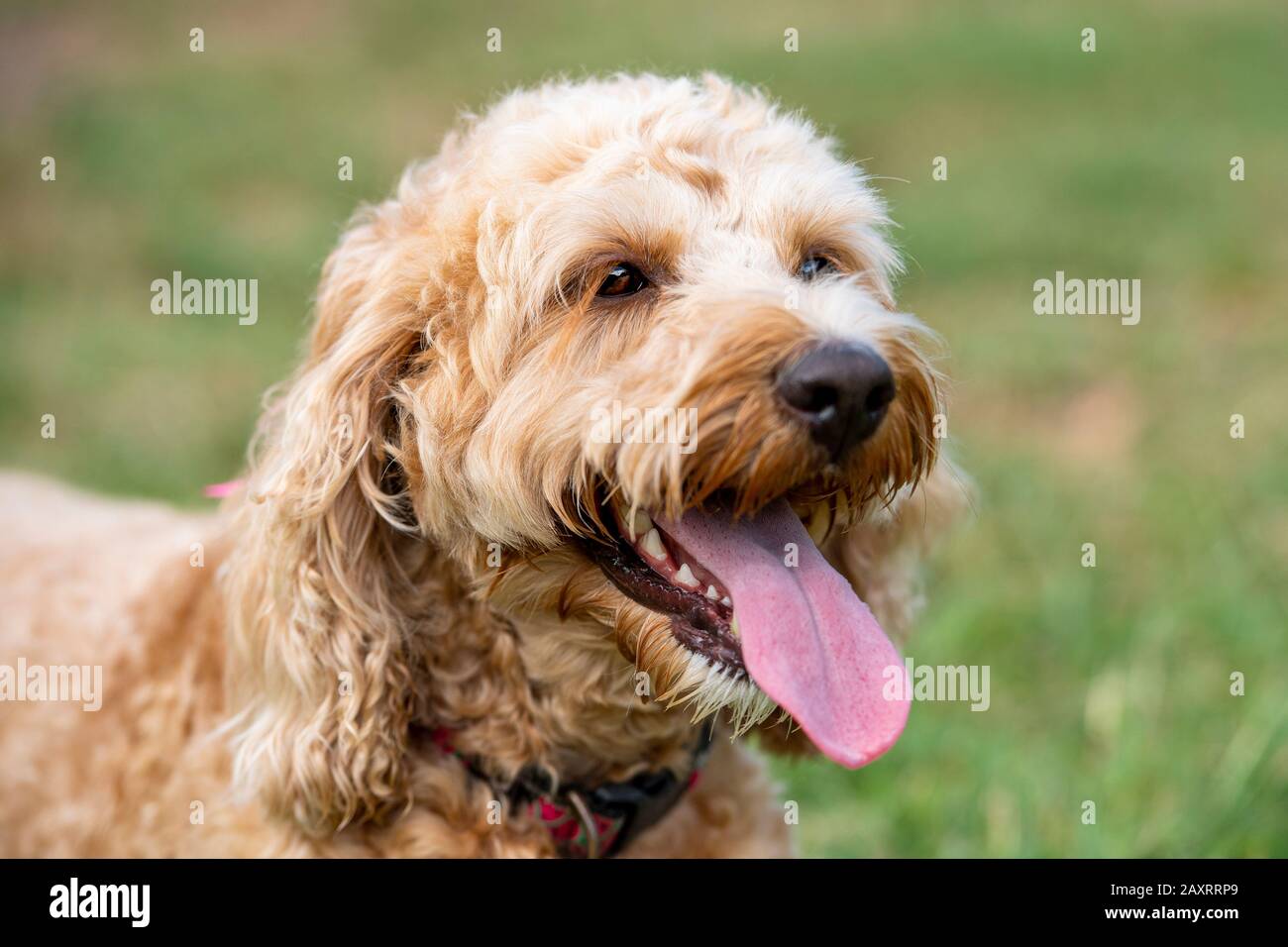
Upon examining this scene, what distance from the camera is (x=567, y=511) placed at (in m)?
2.37

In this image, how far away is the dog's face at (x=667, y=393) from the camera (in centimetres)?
218

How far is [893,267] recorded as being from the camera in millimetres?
2727

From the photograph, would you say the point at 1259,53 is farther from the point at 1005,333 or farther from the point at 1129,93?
the point at 1005,333

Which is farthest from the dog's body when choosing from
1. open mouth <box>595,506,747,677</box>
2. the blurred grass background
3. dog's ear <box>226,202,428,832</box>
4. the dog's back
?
the blurred grass background

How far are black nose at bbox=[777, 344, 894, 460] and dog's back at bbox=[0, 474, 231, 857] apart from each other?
1.43m

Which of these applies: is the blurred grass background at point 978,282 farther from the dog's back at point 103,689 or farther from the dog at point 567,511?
the dog's back at point 103,689

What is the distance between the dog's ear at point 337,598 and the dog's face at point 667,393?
0.16ft

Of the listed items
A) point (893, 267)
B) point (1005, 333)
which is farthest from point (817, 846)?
point (1005, 333)

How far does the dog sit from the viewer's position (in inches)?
88.6

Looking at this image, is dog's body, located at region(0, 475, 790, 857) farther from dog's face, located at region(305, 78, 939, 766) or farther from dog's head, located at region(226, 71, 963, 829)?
dog's face, located at region(305, 78, 939, 766)

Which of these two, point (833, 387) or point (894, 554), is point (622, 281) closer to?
point (833, 387)

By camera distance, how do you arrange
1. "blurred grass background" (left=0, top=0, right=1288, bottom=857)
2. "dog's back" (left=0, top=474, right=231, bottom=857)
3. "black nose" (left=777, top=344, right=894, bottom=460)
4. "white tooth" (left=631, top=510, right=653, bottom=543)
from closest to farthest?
"black nose" (left=777, top=344, right=894, bottom=460), "white tooth" (left=631, top=510, right=653, bottom=543), "dog's back" (left=0, top=474, right=231, bottom=857), "blurred grass background" (left=0, top=0, right=1288, bottom=857)

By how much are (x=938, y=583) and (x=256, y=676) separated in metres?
2.71

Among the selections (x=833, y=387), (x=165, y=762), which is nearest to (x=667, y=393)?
(x=833, y=387)
